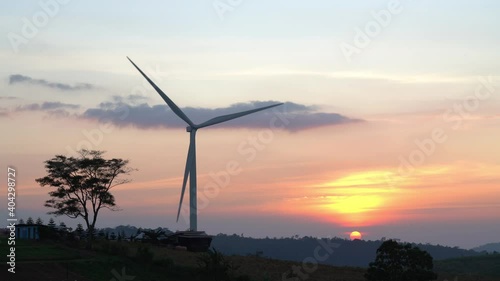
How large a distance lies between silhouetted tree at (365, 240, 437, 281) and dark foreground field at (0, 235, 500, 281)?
500 inches

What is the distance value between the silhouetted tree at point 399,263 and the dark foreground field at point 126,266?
12.7 metres

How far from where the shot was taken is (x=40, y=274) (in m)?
73.5

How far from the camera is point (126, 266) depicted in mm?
87062

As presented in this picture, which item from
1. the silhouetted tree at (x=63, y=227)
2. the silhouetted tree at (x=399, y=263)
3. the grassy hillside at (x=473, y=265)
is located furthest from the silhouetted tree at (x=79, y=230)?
the grassy hillside at (x=473, y=265)

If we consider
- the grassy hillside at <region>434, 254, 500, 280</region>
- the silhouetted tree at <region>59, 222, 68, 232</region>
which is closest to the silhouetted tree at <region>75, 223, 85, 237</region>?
the silhouetted tree at <region>59, 222, 68, 232</region>

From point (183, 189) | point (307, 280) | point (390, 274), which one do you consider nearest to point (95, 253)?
point (183, 189)

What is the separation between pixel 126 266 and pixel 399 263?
1085 inches

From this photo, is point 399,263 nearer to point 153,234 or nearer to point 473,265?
point 153,234

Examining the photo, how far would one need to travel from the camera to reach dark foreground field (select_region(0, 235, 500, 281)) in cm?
7662

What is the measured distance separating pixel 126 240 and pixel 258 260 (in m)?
18.1

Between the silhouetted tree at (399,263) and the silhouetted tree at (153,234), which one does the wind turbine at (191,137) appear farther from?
the silhouetted tree at (399,263)

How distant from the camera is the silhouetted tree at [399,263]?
81.2 m

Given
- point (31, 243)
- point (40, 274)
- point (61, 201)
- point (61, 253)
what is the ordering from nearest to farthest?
point (40, 274), point (61, 253), point (31, 243), point (61, 201)

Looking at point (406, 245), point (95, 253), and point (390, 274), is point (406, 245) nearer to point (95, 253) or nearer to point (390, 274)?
point (390, 274)
